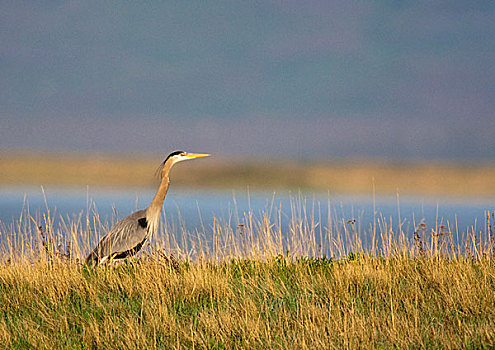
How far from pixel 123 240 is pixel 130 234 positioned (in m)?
0.16

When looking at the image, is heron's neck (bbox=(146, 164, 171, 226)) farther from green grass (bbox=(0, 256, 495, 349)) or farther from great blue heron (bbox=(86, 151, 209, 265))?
green grass (bbox=(0, 256, 495, 349))

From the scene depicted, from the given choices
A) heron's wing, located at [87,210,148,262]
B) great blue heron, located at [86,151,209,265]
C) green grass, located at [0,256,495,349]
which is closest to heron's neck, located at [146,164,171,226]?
great blue heron, located at [86,151,209,265]

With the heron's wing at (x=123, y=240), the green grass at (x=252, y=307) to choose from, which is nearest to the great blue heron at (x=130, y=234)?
the heron's wing at (x=123, y=240)

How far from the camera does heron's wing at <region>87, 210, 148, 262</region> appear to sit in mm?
8258

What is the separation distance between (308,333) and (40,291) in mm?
3807

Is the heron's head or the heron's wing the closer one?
the heron's wing

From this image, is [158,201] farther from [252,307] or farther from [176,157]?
[252,307]

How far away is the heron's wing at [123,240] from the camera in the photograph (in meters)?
8.26

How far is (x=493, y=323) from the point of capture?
4.84m

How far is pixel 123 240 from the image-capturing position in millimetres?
8297

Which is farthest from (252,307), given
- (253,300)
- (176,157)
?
(176,157)

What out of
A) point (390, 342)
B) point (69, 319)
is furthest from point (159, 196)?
point (390, 342)

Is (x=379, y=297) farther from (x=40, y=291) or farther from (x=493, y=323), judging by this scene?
(x=40, y=291)

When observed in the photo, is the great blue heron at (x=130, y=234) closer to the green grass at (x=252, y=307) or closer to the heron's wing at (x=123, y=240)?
the heron's wing at (x=123, y=240)
